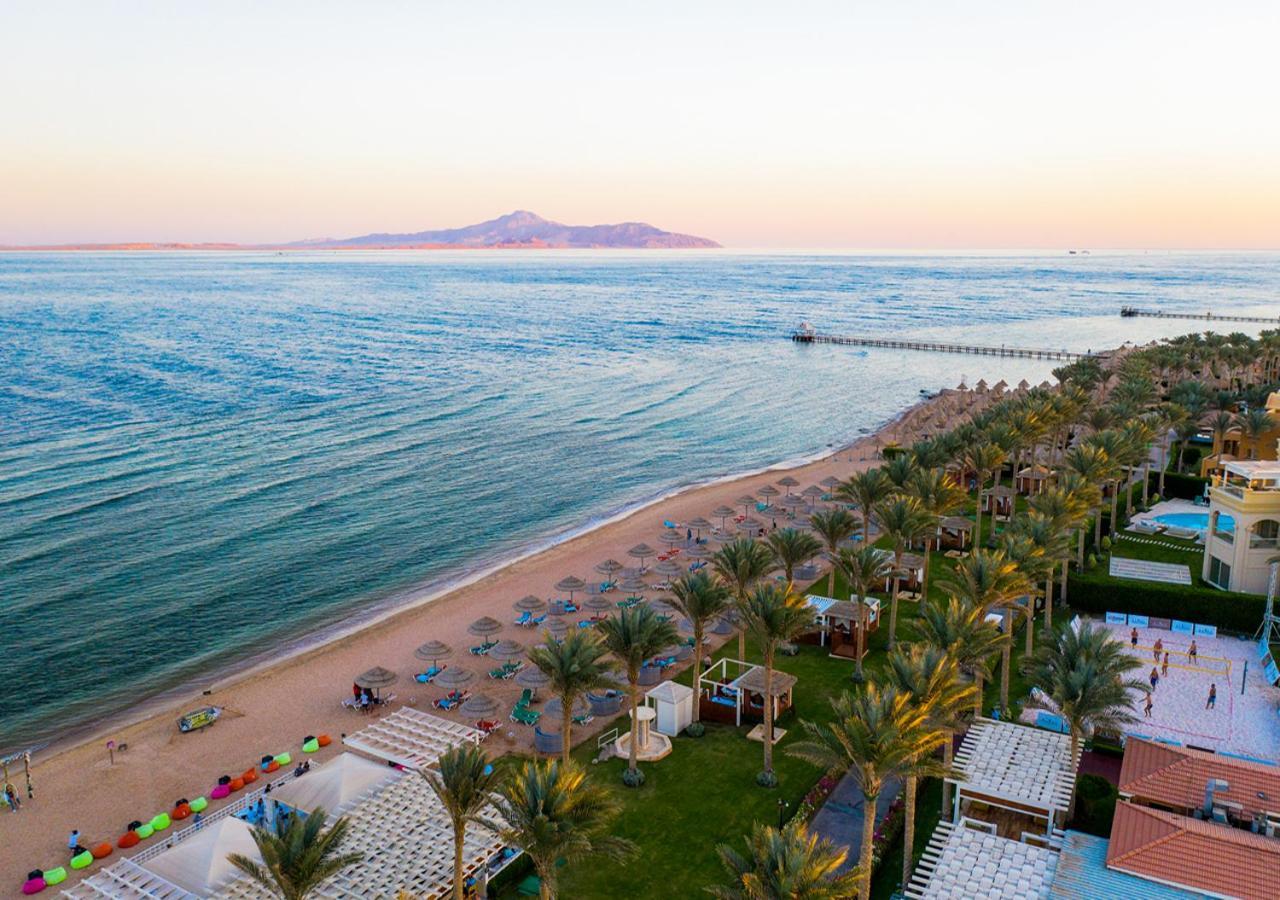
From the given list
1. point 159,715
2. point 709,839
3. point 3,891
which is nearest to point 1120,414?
point 709,839

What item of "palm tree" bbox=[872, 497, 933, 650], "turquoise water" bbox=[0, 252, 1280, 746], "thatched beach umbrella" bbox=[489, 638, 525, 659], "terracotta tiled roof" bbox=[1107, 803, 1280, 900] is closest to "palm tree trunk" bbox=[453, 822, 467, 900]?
"thatched beach umbrella" bbox=[489, 638, 525, 659]

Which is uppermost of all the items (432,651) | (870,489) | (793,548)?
(870,489)

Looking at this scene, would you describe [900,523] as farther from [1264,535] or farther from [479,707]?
[1264,535]

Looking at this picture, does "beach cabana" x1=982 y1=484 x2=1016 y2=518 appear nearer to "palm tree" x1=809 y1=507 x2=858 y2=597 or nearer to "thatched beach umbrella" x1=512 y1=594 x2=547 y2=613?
"palm tree" x1=809 y1=507 x2=858 y2=597

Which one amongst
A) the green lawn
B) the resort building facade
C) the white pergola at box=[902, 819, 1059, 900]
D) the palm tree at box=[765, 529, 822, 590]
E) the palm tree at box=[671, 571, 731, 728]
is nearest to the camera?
the white pergola at box=[902, 819, 1059, 900]

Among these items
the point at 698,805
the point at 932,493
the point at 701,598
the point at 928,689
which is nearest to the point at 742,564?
the point at 701,598

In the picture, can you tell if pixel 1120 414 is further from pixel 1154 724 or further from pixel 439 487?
pixel 439 487

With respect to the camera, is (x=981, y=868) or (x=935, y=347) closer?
(x=981, y=868)

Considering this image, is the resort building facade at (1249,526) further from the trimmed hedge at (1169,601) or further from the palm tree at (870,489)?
the palm tree at (870,489)
